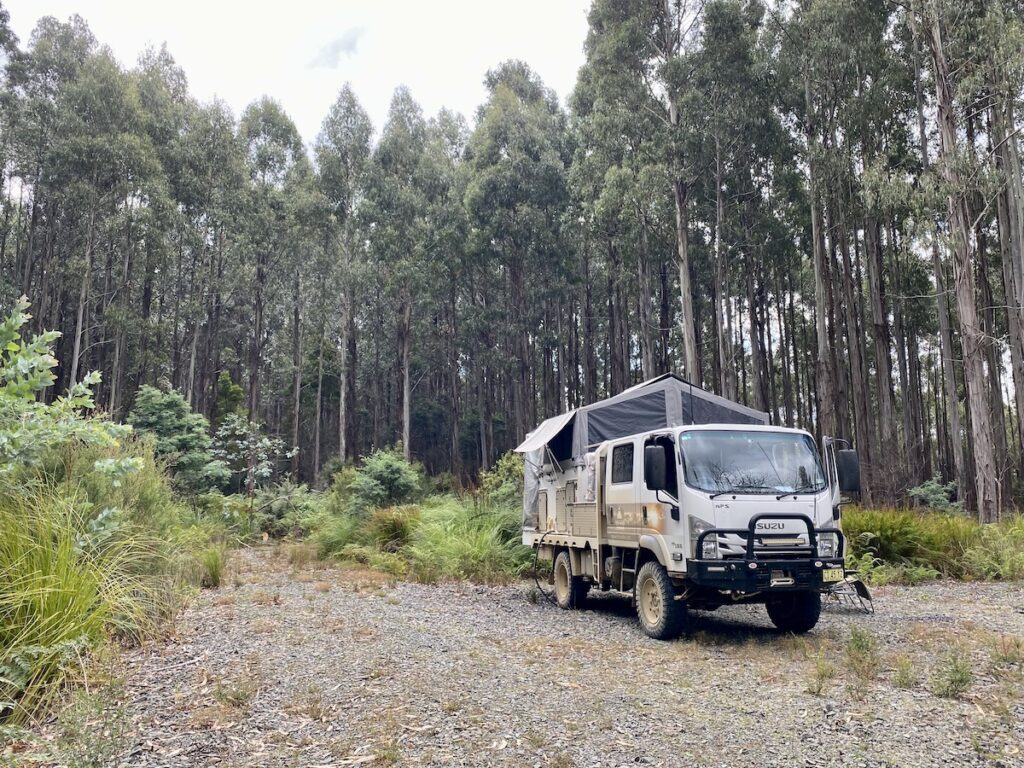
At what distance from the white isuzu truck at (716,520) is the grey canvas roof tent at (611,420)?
51.5 inches

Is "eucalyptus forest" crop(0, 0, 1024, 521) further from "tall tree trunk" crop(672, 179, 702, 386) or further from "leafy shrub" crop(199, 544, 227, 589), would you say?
"leafy shrub" crop(199, 544, 227, 589)

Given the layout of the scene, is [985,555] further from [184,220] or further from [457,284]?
[184,220]

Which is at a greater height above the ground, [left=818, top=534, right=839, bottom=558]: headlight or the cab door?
the cab door

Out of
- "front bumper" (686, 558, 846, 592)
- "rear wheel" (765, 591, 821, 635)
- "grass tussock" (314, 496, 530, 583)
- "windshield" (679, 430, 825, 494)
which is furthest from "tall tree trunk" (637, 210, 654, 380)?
"front bumper" (686, 558, 846, 592)

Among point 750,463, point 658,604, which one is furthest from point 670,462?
point 658,604

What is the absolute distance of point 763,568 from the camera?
6.53 m

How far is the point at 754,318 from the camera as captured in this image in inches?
1102

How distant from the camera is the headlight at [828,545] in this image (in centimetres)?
682

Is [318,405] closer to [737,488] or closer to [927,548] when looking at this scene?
[927,548]

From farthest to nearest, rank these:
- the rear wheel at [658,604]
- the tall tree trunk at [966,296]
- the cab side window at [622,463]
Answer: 1. the tall tree trunk at [966,296]
2. the cab side window at [622,463]
3. the rear wheel at [658,604]

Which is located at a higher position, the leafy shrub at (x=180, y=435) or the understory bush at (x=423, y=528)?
the leafy shrub at (x=180, y=435)

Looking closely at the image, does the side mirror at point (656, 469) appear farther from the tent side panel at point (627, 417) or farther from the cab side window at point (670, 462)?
the tent side panel at point (627, 417)

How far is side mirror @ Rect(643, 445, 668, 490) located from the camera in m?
6.84

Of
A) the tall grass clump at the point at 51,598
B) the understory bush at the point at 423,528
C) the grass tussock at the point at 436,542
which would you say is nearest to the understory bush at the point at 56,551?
the tall grass clump at the point at 51,598
